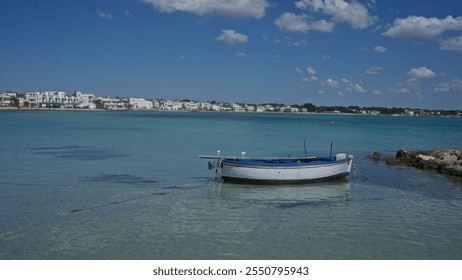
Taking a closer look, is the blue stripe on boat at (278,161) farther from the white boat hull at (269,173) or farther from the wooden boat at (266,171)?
the white boat hull at (269,173)

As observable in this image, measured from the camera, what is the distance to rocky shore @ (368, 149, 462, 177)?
85.3 ft

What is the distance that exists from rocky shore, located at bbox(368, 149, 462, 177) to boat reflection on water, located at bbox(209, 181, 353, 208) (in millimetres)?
8408

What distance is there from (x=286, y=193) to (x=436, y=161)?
15.1m

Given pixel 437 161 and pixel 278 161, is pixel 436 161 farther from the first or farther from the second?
pixel 278 161

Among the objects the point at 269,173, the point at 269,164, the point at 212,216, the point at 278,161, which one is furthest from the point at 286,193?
the point at 212,216

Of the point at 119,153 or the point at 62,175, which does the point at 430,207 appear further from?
the point at 119,153

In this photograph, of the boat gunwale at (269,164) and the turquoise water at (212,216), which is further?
the boat gunwale at (269,164)

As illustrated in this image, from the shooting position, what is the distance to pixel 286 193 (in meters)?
19.5

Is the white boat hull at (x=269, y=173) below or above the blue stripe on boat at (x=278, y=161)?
below

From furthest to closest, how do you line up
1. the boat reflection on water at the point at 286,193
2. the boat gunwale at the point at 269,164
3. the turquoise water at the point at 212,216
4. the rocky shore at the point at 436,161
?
1. the rocky shore at the point at 436,161
2. the boat gunwale at the point at 269,164
3. the boat reflection on water at the point at 286,193
4. the turquoise water at the point at 212,216

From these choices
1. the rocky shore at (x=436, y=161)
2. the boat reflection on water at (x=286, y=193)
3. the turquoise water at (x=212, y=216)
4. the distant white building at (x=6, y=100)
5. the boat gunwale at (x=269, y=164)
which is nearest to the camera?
the turquoise water at (x=212, y=216)

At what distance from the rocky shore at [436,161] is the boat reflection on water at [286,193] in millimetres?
8408

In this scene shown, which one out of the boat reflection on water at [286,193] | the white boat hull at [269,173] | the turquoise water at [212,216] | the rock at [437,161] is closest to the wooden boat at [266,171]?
the white boat hull at [269,173]

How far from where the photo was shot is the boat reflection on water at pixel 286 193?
17906 millimetres
